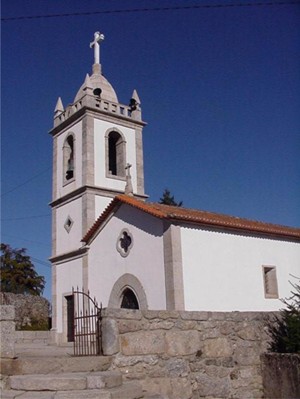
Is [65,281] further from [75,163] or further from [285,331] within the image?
[285,331]

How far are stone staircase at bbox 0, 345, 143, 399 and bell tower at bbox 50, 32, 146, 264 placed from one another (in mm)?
13800

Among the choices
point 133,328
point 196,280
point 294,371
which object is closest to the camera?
point 133,328

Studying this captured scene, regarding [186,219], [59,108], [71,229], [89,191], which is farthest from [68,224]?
[186,219]

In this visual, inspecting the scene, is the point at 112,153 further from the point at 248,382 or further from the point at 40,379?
the point at 40,379

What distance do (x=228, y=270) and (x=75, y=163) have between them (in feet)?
34.5

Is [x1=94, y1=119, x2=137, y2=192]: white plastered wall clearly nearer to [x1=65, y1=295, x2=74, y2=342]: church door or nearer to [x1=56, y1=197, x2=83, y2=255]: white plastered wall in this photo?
Answer: [x1=56, y1=197, x2=83, y2=255]: white plastered wall

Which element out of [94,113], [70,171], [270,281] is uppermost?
[94,113]

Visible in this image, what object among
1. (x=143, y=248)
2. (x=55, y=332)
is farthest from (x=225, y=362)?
(x=55, y=332)

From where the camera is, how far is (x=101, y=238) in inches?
643

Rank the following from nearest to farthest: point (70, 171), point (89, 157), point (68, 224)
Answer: point (89, 157) < point (68, 224) < point (70, 171)

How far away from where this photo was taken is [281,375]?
6.80 metres

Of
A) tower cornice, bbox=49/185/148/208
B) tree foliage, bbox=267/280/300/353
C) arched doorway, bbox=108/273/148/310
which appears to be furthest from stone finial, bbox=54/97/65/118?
tree foliage, bbox=267/280/300/353

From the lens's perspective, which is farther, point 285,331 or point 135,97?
point 135,97

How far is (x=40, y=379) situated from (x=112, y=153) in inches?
739
